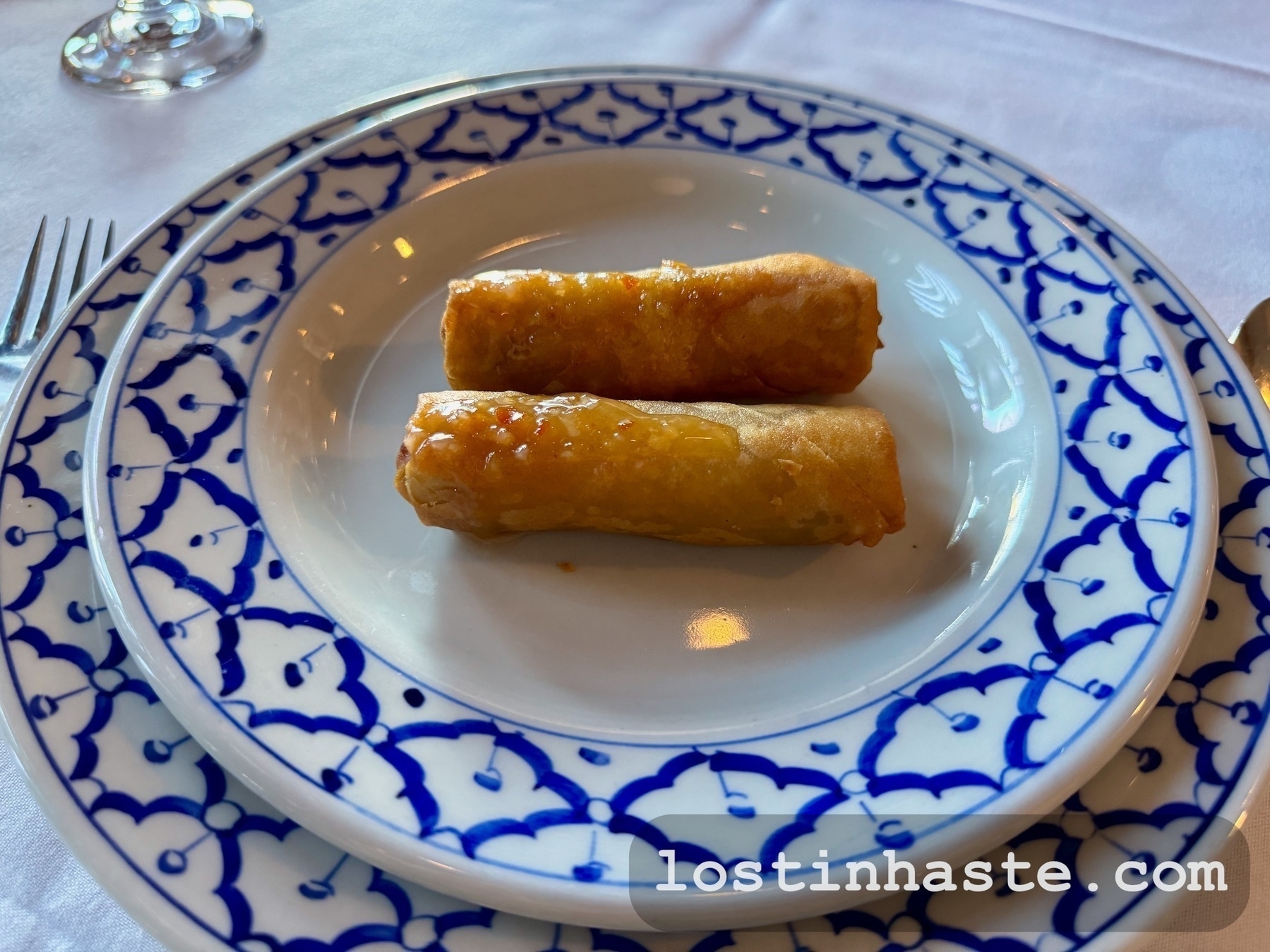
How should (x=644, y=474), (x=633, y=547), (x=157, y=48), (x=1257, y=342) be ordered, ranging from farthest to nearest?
(x=157, y=48) < (x=1257, y=342) < (x=633, y=547) < (x=644, y=474)

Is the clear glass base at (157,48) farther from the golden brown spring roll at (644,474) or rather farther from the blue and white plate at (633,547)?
the golden brown spring roll at (644,474)

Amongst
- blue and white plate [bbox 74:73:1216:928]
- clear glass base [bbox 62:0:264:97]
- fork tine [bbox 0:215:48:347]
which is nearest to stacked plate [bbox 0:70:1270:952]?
blue and white plate [bbox 74:73:1216:928]

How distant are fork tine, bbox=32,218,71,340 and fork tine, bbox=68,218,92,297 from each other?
0.03m

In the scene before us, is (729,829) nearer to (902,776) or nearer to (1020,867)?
(902,776)

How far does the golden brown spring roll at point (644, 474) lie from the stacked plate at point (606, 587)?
0.09 m

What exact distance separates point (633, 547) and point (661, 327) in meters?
0.42

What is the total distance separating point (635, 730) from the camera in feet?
4.50

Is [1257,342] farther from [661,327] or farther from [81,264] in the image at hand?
[81,264]

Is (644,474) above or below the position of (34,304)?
above

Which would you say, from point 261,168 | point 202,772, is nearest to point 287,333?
point 261,168

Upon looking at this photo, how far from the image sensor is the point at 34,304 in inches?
79.4

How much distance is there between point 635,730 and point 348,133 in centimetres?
148

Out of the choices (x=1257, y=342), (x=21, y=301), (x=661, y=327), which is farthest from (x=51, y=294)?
(x=1257, y=342)

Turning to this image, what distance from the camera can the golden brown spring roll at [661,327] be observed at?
172 centimetres
